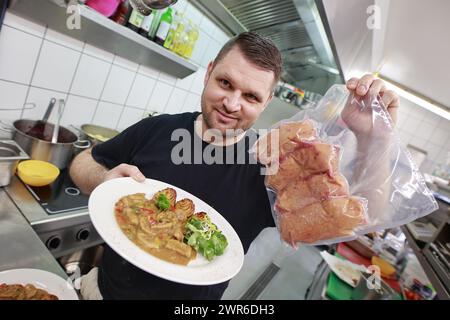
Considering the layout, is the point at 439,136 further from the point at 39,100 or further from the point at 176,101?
the point at 39,100

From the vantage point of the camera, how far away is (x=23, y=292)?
0.60 metres

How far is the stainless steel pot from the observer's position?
1196 millimetres

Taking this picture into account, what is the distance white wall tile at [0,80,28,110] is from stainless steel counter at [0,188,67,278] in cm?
56

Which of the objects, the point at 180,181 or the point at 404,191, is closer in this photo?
the point at 404,191

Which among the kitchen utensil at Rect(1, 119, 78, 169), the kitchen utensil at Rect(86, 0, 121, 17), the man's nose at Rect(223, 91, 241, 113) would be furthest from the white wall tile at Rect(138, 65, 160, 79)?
the man's nose at Rect(223, 91, 241, 113)

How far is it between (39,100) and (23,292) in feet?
3.74

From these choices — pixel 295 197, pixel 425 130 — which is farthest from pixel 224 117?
pixel 425 130

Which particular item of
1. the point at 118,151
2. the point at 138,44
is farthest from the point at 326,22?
the point at 118,151

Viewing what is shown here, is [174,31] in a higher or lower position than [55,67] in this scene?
higher

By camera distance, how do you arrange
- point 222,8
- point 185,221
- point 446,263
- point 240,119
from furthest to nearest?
point 222,8, point 446,263, point 240,119, point 185,221

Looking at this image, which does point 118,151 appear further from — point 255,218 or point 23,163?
point 255,218

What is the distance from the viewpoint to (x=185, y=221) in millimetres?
697

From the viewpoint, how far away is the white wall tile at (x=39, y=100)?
4.33 ft

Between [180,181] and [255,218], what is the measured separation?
34 cm
